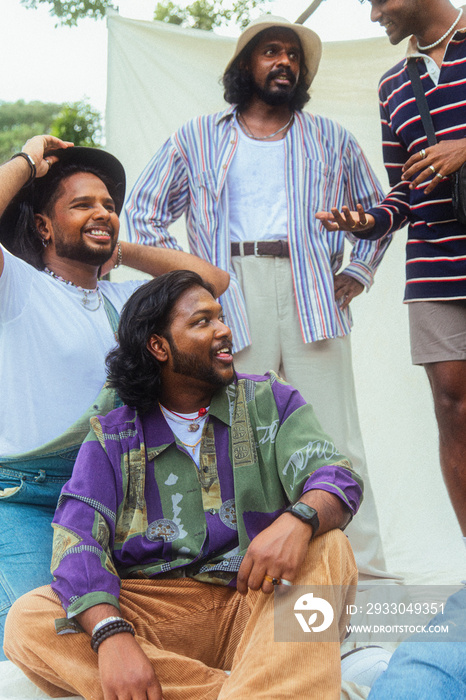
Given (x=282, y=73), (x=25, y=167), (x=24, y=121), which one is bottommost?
(x=25, y=167)

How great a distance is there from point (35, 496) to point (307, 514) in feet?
3.50

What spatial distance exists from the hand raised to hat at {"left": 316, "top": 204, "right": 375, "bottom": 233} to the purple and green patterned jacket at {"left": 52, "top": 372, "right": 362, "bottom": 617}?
92cm

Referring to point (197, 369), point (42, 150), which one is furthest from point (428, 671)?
point (42, 150)

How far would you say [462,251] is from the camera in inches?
115

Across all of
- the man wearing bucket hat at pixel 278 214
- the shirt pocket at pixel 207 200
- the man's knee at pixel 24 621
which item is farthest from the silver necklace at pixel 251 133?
the man's knee at pixel 24 621

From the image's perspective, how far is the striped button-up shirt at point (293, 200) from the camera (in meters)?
3.57

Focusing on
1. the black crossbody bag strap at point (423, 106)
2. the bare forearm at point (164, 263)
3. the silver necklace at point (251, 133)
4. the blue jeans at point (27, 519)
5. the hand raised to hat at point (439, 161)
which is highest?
the silver necklace at point (251, 133)

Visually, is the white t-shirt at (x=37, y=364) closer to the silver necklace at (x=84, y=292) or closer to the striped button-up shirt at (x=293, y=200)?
the silver necklace at (x=84, y=292)

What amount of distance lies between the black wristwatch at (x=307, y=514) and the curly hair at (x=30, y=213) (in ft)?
5.07

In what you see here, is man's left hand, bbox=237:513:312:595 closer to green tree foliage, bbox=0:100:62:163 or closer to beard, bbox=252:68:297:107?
beard, bbox=252:68:297:107

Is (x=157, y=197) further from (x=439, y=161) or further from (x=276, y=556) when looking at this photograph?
(x=276, y=556)

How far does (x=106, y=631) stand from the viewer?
6.41ft

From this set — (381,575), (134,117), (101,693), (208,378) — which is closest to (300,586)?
(101,693)

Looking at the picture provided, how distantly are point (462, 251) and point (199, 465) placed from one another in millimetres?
1342
